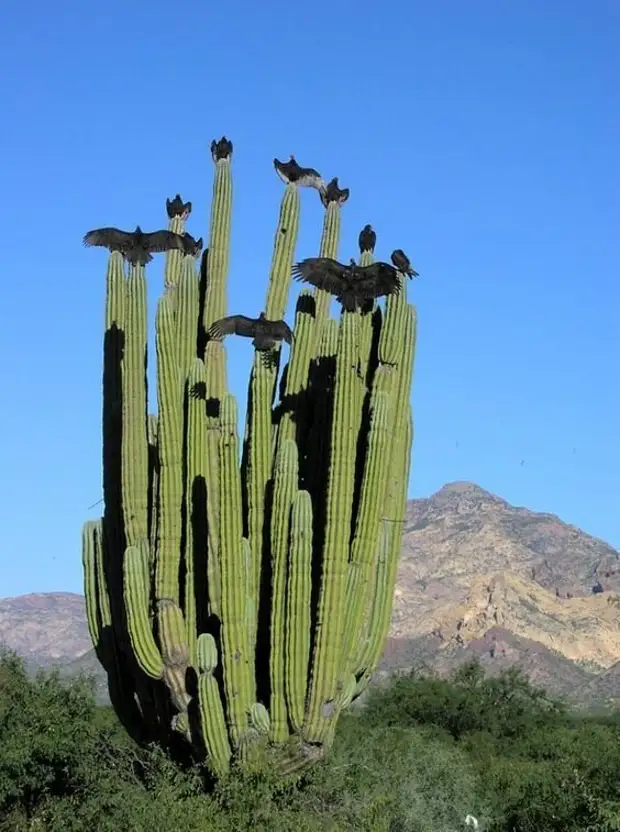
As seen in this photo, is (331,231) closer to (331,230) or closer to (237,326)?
(331,230)

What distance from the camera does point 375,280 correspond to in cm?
1330

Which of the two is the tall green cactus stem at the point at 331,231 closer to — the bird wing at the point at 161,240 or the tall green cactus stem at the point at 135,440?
the bird wing at the point at 161,240

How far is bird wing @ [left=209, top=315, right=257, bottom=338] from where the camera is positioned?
1348 centimetres

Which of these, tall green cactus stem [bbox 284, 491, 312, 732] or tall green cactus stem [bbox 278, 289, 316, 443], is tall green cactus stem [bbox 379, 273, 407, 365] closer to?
tall green cactus stem [bbox 278, 289, 316, 443]

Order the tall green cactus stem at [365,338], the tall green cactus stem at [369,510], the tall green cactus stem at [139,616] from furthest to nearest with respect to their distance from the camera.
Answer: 1. the tall green cactus stem at [365,338]
2. the tall green cactus stem at [369,510]
3. the tall green cactus stem at [139,616]

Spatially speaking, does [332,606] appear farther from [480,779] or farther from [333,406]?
[480,779]

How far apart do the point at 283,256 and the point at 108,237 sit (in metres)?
1.97

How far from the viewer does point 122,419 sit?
44.7ft

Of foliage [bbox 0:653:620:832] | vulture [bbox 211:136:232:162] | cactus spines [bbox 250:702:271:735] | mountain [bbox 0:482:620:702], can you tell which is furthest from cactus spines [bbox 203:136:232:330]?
mountain [bbox 0:482:620:702]

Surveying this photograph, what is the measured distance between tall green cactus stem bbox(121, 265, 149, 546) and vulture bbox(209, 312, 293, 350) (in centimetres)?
93

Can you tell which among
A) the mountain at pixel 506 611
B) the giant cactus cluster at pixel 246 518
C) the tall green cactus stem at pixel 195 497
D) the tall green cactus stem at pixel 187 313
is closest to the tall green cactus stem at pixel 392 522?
the giant cactus cluster at pixel 246 518

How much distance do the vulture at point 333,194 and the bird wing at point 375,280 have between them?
2.14 meters

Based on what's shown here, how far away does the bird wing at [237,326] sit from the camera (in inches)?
531

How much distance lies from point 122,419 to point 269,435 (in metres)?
1.59
